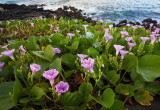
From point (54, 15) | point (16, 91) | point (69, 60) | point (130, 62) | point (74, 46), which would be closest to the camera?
point (16, 91)

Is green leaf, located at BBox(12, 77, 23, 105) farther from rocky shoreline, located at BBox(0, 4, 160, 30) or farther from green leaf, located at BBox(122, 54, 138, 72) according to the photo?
rocky shoreline, located at BBox(0, 4, 160, 30)

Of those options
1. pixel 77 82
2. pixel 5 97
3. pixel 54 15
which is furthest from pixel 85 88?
pixel 54 15

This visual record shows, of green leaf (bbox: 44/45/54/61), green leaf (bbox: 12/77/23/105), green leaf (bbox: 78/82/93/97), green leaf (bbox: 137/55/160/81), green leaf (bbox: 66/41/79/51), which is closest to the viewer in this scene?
green leaf (bbox: 12/77/23/105)

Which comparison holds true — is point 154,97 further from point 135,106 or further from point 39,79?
point 39,79

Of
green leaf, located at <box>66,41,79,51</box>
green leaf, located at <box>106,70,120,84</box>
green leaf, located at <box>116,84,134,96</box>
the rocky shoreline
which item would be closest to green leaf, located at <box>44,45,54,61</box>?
green leaf, located at <box>66,41,79,51</box>

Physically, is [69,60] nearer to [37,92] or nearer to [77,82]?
[77,82]

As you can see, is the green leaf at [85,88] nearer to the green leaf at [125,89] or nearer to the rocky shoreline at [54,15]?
the green leaf at [125,89]

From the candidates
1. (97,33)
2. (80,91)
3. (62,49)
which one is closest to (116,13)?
(97,33)

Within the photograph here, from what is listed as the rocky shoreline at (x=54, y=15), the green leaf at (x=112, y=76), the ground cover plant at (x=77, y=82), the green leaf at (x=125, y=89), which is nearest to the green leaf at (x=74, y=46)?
the ground cover plant at (x=77, y=82)
